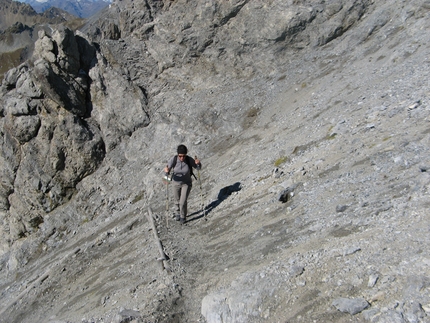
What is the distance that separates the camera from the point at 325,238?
26.4ft

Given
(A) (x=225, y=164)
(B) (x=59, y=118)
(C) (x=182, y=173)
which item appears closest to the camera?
(C) (x=182, y=173)

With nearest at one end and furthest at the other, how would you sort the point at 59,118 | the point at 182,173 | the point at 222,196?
the point at 182,173 < the point at 222,196 < the point at 59,118

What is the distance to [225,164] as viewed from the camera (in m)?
19.1

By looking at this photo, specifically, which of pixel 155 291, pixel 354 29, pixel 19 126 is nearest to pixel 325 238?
pixel 155 291

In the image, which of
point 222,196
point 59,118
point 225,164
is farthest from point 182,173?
point 59,118

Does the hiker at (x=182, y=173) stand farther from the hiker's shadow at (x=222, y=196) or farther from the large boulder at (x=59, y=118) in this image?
the large boulder at (x=59, y=118)

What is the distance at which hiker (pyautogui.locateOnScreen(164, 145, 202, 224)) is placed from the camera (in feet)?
41.1

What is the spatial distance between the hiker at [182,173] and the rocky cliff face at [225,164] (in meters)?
0.87

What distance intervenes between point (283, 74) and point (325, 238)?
727 inches

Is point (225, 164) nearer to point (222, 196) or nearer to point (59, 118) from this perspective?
point (222, 196)

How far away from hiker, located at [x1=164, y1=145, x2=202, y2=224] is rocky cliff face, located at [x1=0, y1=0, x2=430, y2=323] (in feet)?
2.84

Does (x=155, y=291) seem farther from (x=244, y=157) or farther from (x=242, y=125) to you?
(x=242, y=125)

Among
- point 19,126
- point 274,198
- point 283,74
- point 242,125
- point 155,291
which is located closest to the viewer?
point 155,291

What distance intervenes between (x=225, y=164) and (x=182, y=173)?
6.74 meters
